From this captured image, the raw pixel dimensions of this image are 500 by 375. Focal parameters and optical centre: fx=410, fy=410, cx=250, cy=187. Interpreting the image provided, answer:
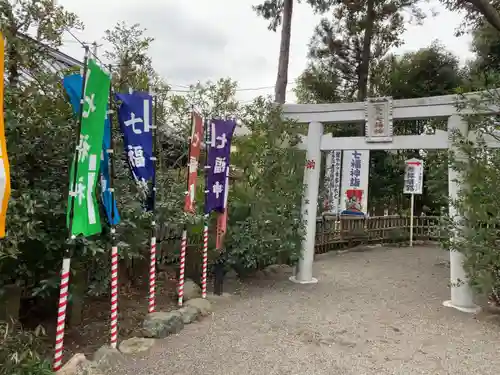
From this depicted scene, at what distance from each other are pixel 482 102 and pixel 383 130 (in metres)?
1.50

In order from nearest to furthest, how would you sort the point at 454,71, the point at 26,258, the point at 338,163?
the point at 26,258 < the point at 338,163 < the point at 454,71

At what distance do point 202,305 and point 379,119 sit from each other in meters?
3.92

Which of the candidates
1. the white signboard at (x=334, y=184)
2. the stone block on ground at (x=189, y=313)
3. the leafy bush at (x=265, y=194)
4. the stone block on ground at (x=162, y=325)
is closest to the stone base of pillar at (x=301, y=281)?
the leafy bush at (x=265, y=194)

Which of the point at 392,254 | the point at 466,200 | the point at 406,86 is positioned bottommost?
the point at 392,254

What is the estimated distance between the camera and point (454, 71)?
1357 centimetres

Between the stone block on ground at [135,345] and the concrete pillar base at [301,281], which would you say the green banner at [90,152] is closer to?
the stone block on ground at [135,345]

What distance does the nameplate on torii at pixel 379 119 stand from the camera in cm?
643

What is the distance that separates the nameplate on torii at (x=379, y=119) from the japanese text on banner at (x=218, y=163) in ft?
7.18

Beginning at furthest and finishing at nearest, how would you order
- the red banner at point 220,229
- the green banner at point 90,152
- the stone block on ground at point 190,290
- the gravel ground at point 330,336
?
the red banner at point 220,229 → the stone block on ground at point 190,290 → the gravel ground at point 330,336 → the green banner at point 90,152

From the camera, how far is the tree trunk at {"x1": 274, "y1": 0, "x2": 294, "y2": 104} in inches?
431

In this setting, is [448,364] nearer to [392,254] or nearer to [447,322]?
[447,322]

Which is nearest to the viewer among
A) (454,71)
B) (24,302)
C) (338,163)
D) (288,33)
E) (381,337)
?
(24,302)

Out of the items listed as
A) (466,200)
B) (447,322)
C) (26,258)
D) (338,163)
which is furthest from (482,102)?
(338,163)

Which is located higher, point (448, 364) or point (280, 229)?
point (280, 229)
